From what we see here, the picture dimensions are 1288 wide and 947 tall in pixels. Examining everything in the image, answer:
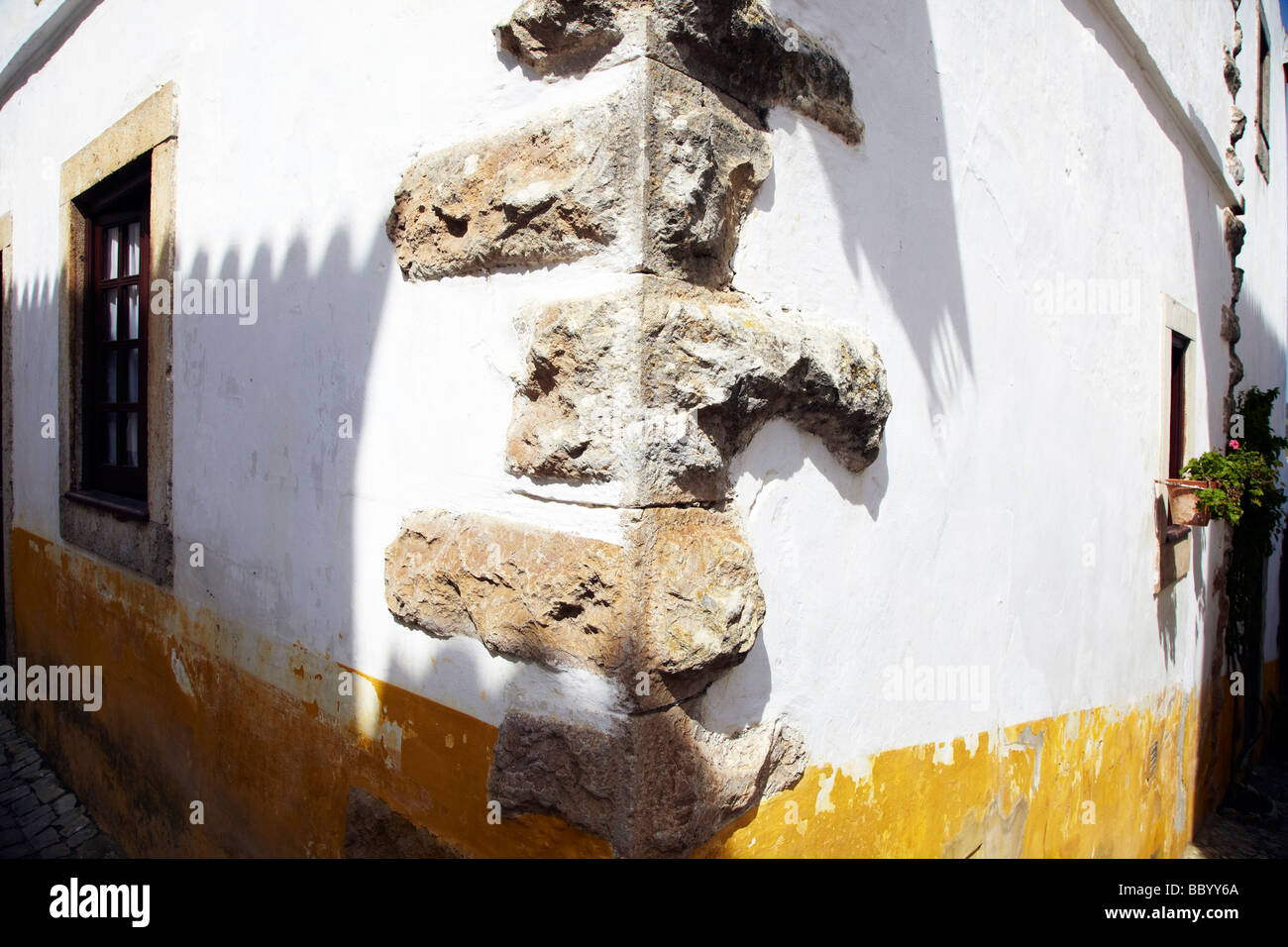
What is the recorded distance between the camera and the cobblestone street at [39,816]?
3664 mm

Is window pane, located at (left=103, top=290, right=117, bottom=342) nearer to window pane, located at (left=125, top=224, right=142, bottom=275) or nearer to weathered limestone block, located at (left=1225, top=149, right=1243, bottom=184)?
window pane, located at (left=125, top=224, right=142, bottom=275)

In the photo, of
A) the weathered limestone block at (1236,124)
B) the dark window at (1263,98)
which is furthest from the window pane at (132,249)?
the dark window at (1263,98)

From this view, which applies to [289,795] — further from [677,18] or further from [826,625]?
[677,18]

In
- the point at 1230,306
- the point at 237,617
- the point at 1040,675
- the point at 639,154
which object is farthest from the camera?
the point at 1230,306

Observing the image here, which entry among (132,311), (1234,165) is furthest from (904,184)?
(1234,165)

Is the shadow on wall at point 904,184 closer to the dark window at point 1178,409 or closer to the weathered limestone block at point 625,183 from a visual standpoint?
the weathered limestone block at point 625,183

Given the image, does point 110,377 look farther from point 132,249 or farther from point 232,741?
point 232,741

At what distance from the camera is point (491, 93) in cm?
173

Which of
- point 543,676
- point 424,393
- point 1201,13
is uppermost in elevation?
point 1201,13

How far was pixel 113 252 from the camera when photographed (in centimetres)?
407

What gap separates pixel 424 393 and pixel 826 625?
107 centimetres

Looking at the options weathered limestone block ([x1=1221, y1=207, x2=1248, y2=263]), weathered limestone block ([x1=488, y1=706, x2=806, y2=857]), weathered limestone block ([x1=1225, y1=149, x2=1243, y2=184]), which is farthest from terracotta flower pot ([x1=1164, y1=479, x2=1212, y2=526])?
weathered limestone block ([x1=488, y1=706, x2=806, y2=857])

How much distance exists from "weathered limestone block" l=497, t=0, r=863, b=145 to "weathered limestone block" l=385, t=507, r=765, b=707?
85cm
